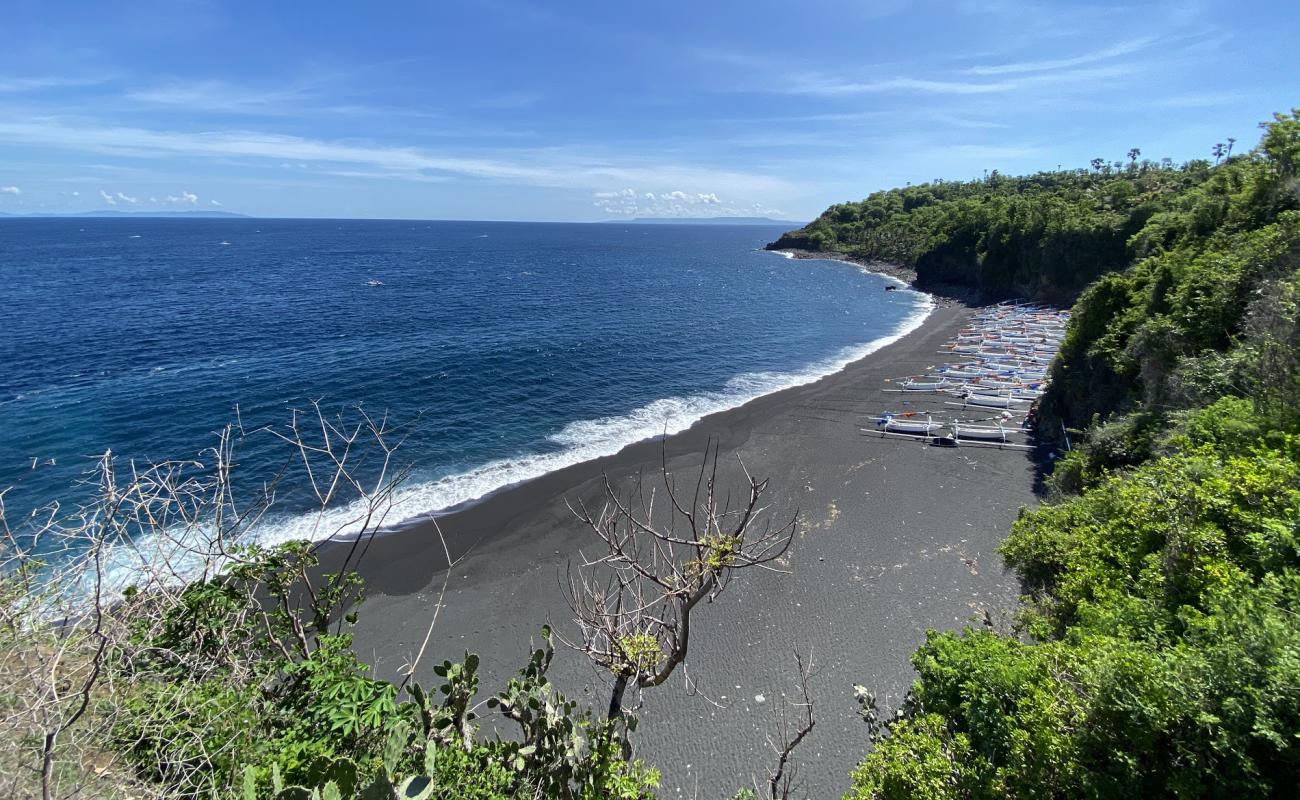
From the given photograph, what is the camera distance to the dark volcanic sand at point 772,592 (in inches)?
578

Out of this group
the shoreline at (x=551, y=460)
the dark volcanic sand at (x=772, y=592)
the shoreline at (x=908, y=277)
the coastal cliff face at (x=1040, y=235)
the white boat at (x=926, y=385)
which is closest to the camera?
the dark volcanic sand at (x=772, y=592)

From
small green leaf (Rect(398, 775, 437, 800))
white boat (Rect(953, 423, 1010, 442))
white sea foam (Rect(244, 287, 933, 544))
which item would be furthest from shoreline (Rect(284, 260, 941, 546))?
white boat (Rect(953, 423, 1010, 442))

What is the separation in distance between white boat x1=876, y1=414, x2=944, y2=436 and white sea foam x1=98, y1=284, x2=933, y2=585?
977 centimetres

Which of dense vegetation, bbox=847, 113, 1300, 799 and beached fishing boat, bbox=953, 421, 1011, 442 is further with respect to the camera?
beached fishing boat, bbox=953, 421, 1011, 442

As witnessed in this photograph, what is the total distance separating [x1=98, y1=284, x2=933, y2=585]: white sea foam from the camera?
23.2 m

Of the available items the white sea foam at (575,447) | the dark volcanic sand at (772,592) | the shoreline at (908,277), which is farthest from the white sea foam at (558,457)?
the shoreline at (908,277)

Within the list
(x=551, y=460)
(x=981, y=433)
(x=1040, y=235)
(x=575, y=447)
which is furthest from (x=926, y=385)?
(x=1040, y=235)

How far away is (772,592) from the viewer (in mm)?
19719

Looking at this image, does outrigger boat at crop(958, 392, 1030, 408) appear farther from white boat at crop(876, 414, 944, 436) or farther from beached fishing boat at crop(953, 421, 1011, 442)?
white boat at crop(876, 414, 944, 436)

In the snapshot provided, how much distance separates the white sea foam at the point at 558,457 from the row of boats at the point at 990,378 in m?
9.15

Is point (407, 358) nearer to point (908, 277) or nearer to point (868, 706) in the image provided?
point (868, 706)

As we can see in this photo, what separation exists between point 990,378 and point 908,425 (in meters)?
14.2

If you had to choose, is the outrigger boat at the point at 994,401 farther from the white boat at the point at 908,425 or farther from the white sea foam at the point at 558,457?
the white sea foam at the point at 558,457

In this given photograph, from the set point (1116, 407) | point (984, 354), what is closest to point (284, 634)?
point (1116, 407)
